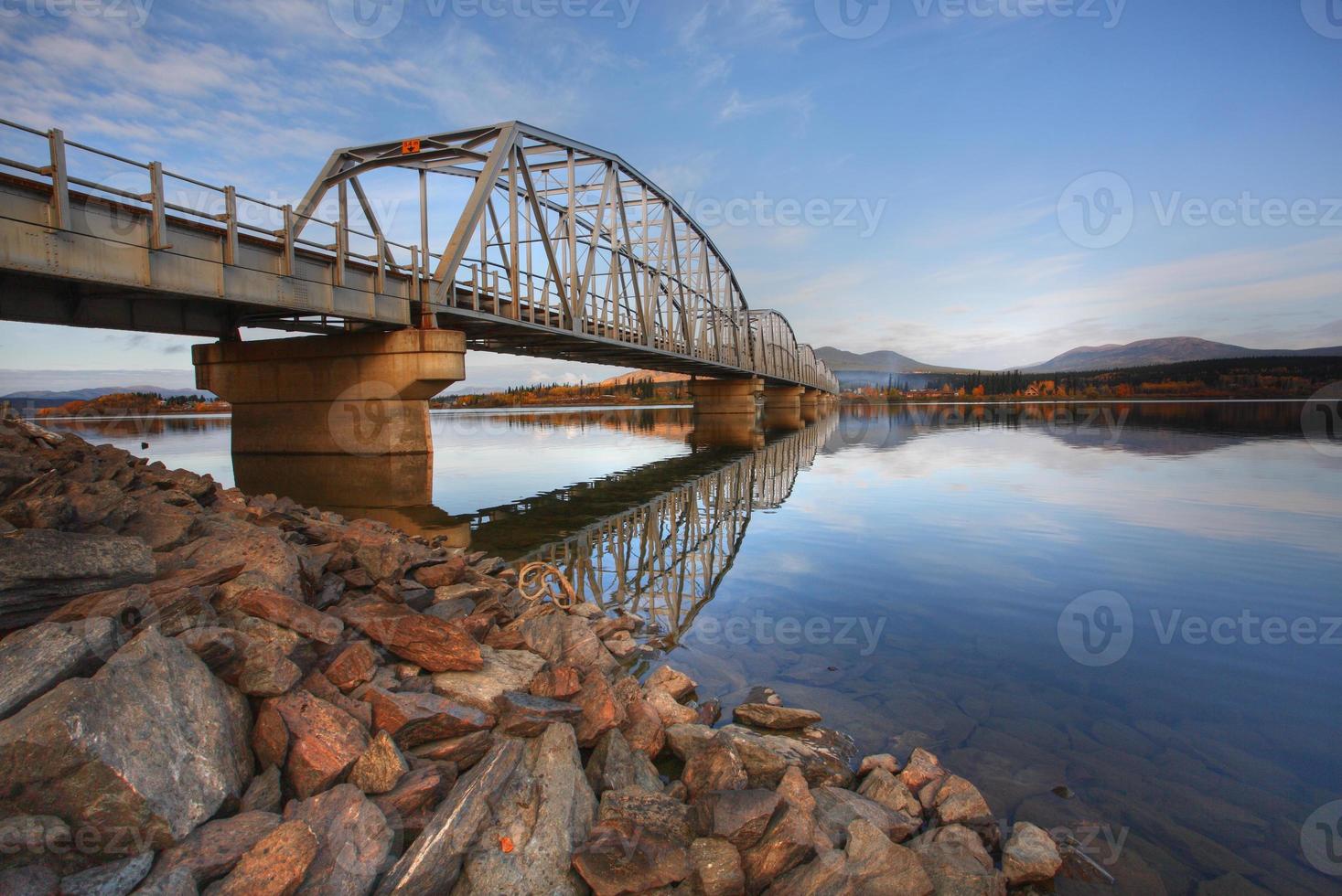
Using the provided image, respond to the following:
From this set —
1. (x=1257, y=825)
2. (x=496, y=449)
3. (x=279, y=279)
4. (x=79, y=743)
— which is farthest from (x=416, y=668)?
(x=496, y=449)

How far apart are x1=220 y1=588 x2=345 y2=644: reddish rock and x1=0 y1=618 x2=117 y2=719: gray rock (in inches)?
41.3

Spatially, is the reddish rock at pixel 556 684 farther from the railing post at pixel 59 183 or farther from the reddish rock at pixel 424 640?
the railing post at pixel 59 183

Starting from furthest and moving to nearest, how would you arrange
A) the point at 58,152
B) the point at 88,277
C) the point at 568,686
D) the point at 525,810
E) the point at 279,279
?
the point at 279,279
the point at 88,277
the point at 58,152
the point at 568,686
the point at 525,810

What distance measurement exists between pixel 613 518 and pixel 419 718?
12.9m

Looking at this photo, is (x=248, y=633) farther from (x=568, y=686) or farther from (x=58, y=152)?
(x=58, y=152)

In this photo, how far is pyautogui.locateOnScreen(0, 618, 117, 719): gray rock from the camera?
12.2 ft

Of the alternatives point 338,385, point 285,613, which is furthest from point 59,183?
point 285,613

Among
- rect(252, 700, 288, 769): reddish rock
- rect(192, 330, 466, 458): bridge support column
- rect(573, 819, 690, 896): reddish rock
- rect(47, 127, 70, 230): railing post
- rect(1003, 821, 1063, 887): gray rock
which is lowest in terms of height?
rect(1003, 821, 1063, 887): gray rock

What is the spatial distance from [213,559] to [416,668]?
2.39 m

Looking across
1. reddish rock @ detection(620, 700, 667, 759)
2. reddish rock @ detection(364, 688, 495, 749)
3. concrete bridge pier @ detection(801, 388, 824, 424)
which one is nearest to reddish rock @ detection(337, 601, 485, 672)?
reddish rock @ detection(364, 688, 495, 749)

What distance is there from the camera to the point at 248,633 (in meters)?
4.95

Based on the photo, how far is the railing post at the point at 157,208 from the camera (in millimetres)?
15156

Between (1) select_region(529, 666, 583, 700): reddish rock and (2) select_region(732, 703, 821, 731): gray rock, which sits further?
(2) select_region(732, 703, 821, 731): gray rock

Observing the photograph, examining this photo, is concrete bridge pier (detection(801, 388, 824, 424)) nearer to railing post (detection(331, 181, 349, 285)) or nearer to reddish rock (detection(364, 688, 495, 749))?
railing post (detection(331, 181, 349, 285))
